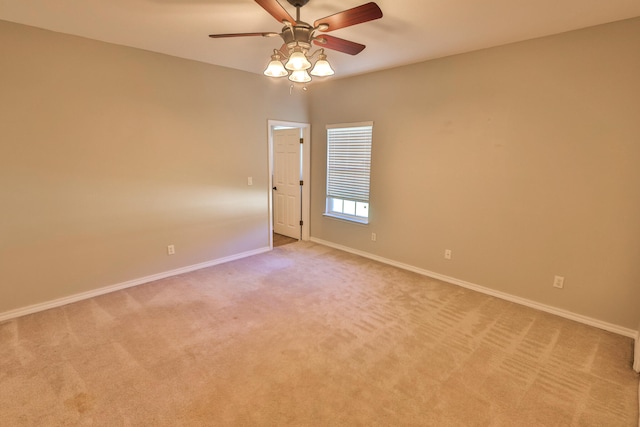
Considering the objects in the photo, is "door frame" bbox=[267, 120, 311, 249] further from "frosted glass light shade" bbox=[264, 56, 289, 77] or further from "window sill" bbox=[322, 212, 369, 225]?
"frosted glass light shade" bbox=[264, 56, 289, 77]

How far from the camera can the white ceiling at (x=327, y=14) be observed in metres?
2.21

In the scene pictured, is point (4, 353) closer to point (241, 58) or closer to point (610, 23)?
point (241, 58)

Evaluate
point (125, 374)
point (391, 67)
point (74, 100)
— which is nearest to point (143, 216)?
point (74, 100)

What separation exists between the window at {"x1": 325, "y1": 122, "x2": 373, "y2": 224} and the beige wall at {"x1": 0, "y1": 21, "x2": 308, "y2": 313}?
3.83ft

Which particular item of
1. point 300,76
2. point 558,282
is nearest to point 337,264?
point 558,282

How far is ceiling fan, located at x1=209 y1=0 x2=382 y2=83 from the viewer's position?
1746 millimetres

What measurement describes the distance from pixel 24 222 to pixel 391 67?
426cm

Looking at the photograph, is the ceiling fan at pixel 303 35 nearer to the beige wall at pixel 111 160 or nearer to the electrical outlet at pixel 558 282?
the beige wall at pixel 111 160

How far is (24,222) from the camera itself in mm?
2750

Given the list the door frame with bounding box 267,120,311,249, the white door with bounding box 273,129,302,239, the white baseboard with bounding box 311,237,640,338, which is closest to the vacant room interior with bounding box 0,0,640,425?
the white baseboard with bounding box 311,237,640,338

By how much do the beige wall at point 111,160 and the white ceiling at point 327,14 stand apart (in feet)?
1.11

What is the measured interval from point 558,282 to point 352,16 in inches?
120

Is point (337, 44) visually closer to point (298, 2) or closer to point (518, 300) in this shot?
point (298, 2)

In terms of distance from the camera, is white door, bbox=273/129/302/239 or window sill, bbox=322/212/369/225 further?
white door, bbox=273/129/302/239
